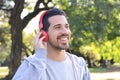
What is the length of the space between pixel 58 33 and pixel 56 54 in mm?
158

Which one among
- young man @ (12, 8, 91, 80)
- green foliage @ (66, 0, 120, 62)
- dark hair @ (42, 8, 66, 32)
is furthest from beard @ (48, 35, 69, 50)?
green foliage @ (66, 0, 120, 62)

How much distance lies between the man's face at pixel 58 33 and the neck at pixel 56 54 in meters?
0.04

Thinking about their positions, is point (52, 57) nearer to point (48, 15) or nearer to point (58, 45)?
point (58, 45)

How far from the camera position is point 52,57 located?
2.81 m

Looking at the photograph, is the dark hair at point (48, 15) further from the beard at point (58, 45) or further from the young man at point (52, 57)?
the beard at point (58, 45)

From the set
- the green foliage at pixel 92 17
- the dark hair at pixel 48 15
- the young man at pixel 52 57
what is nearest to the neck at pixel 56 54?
the young man at pixel 52 57

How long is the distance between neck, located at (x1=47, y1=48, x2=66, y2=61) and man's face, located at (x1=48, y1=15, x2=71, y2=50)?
0.04 metres

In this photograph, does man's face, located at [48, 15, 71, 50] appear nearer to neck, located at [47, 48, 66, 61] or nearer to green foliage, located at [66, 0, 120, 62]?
neck, located at [47, 48, 66, 61]

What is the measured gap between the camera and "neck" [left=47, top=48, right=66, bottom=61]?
2.81 m

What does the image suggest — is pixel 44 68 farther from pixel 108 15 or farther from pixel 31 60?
pixel 108 15

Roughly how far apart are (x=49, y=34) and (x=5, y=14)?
2075cm

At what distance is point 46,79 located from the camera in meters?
2.71

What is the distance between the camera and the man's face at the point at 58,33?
2.75 m

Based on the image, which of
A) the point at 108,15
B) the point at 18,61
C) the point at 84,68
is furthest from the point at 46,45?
the point at 18,61
